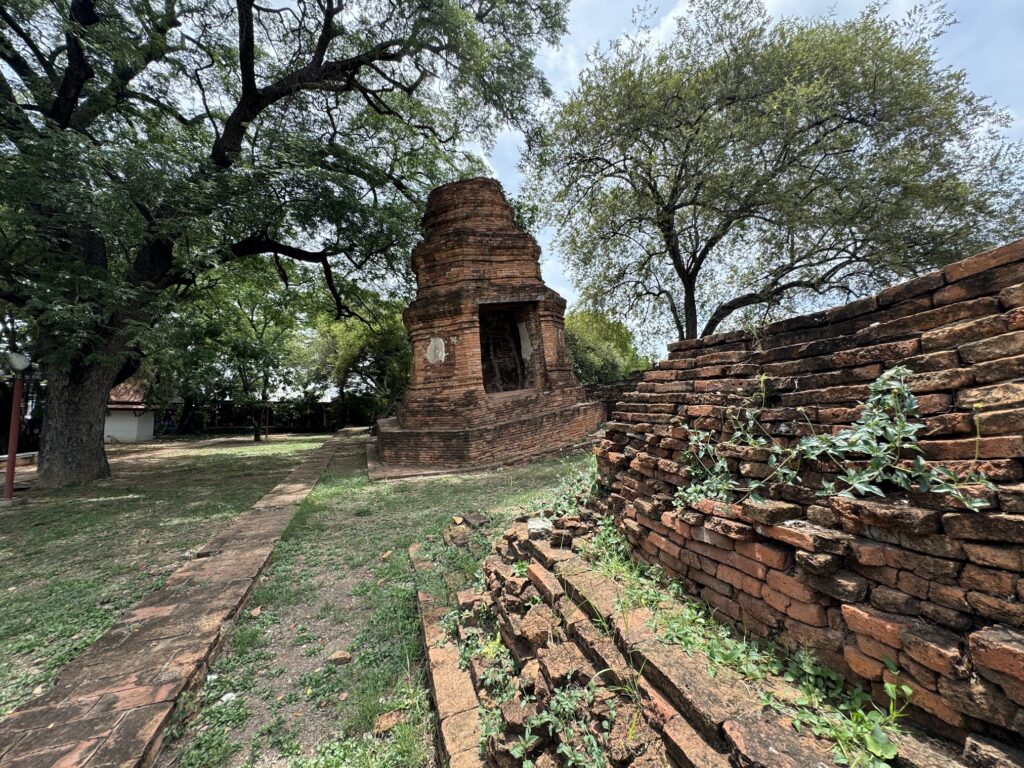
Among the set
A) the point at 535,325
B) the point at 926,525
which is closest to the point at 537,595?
the point at 926,525

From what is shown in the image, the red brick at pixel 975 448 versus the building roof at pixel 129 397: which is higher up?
the building roof at pixel 129 397

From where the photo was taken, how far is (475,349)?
8.95 meters

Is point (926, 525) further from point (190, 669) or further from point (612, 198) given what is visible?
point (612, 198)

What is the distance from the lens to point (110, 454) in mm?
13875

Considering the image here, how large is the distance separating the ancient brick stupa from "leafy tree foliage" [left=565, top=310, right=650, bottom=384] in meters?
5.62

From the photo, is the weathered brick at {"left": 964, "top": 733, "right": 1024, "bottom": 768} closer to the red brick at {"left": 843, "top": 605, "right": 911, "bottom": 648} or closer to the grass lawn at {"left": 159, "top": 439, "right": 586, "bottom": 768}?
the red brick at {"left": 843, "top": 605, "right": 911, "bottom": 648}

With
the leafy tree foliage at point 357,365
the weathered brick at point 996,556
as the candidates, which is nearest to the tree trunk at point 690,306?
the leafy tree foliage at point 357,365

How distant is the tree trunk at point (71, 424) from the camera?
7.97 m

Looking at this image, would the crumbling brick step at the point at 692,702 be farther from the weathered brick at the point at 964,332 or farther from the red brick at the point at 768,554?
the weathered brick at the point at 964,332

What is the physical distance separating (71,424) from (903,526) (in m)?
11.8

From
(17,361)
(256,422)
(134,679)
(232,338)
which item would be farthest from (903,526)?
(256,422)

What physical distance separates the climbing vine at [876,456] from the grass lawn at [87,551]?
3.96 metres

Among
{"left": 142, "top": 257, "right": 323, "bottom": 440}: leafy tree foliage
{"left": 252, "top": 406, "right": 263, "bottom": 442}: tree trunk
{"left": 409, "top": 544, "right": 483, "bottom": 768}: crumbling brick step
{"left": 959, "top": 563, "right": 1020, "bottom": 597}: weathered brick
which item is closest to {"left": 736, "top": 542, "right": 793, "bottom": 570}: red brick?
{"left": 959, "top": 563, "right": 1020, "bottom": 597}: weathered brick

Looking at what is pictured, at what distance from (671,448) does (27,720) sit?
11.6 ft
